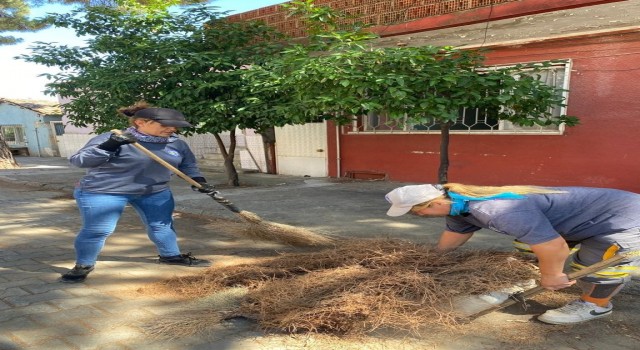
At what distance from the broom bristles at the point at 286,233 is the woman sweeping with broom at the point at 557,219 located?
1.80 meters

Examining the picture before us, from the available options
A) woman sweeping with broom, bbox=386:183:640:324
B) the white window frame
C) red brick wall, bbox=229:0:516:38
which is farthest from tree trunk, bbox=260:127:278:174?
the white window frame

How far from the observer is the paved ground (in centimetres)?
256

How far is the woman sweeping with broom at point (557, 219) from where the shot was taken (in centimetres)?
229

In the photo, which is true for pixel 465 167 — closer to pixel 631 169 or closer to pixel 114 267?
pixel 631 169

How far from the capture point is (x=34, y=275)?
3762 millimetres

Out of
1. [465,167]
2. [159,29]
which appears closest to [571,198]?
[465,167]

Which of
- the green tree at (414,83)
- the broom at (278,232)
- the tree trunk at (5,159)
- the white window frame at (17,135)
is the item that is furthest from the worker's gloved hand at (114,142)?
the white window frame at (17,135)

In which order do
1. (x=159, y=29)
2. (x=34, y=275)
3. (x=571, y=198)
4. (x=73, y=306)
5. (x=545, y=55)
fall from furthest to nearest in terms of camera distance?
(x=159, y=29) → (x=545, y=55) → (x=34, y=275) → (x=73, y=306) → (x=571, y=198)

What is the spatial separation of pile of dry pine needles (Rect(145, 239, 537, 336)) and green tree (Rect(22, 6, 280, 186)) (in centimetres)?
392

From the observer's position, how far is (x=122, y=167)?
3529 mm

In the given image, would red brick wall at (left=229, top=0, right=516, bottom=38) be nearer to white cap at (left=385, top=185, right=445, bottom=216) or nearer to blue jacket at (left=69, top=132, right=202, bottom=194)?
blue jacket at (left=69, top=132, right=202, bottom=194)

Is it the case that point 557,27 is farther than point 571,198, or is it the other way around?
point 557,27

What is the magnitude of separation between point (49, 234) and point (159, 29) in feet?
12.7

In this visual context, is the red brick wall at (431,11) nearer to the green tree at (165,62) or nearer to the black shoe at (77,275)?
the green tree at (165,62)
